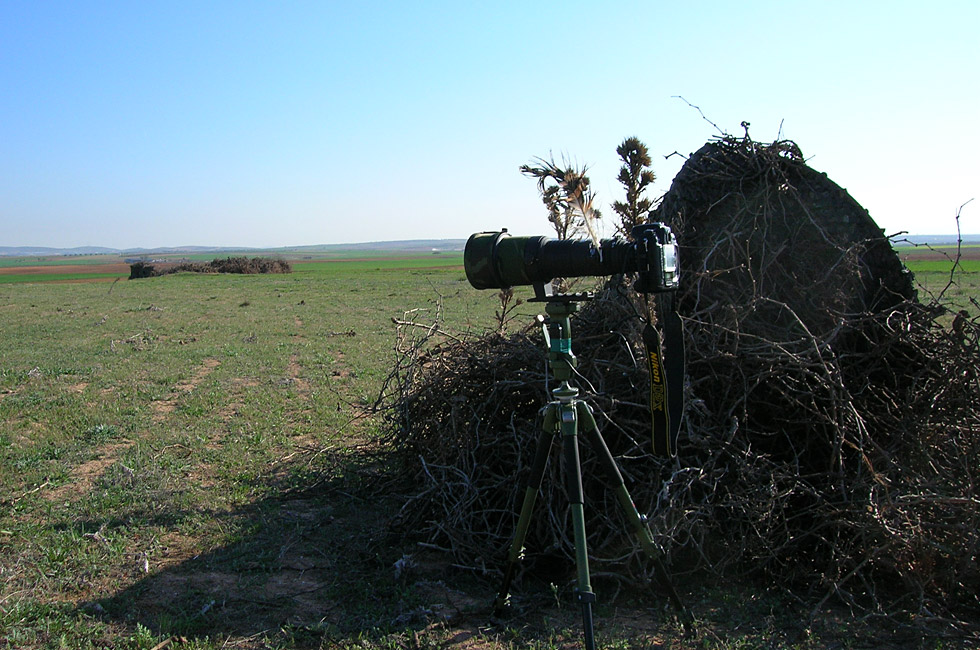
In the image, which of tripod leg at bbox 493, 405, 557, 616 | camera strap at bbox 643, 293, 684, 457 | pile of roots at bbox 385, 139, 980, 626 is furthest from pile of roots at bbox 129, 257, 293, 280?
camera strap at bbox 643, 293, 684, 457

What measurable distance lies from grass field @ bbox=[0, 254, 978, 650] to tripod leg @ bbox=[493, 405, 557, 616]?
0.16m

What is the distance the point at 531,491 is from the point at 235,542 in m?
2.21

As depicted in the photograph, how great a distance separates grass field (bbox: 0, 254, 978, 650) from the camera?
3.14 meters

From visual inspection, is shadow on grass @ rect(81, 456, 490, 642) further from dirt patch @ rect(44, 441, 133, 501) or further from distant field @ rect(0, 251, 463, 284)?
distant field @ rect(0, 251, 463, 284)

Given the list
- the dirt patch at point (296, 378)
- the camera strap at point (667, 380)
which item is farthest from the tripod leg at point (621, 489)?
the dirt patch at point (296, 378)

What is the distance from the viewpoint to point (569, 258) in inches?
102

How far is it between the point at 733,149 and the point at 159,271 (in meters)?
44.1

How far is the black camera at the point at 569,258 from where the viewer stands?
8.11ft

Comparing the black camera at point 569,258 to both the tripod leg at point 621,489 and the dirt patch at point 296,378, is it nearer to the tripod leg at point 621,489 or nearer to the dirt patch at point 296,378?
the tripod leg at point 621,489

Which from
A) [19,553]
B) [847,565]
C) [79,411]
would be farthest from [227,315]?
[847,565]

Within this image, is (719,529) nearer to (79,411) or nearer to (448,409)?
(448,409)

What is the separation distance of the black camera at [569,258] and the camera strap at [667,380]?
159 millimetres

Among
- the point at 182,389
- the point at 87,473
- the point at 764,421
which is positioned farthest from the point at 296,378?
the point at 764,421

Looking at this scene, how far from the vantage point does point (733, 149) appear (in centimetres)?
439
